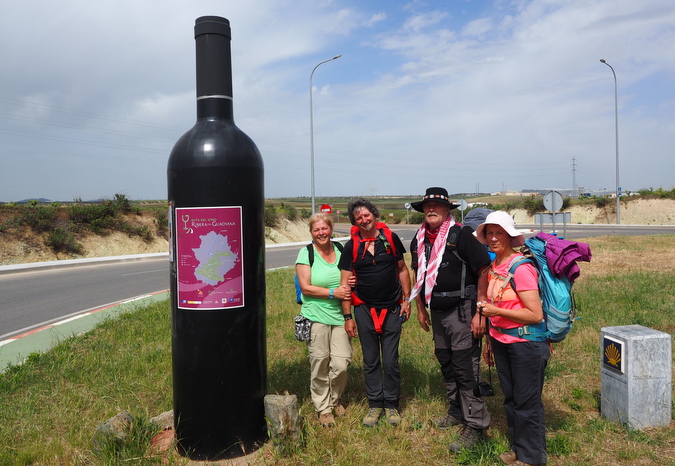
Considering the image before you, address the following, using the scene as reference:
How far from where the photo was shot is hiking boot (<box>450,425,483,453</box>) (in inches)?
142

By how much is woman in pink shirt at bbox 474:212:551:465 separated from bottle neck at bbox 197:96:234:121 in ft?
6.46

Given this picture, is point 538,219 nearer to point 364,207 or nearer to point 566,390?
point 566,390

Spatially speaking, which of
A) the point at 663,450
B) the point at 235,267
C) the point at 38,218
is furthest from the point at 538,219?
the point at 38,218

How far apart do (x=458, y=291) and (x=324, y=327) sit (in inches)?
43.8

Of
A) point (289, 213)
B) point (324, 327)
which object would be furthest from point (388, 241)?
point (289, 213)

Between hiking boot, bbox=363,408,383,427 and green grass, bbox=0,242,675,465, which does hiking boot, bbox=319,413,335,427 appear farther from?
hiking boot, bbox=363,408,383,427

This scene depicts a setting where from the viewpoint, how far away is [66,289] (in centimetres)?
1212

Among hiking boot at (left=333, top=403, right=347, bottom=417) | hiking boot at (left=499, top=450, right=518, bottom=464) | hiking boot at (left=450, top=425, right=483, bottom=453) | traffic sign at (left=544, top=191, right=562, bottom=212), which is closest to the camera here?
hiking boot at (left=499, top=450, right=518, bottom=464)

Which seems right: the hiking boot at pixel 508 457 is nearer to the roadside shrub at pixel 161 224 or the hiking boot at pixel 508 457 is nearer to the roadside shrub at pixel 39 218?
A: the roadside shrub at pixel 39 218

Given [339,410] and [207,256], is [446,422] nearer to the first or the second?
[339,410]

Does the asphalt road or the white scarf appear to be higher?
the white scarf

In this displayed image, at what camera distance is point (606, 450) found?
362cm

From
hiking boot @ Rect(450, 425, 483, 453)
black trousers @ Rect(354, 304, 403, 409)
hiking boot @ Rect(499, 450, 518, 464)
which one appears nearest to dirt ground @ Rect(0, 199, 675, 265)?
black trousers @ Rect(354, 304, 403, 409)

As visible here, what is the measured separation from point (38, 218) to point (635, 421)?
79.0 ft
